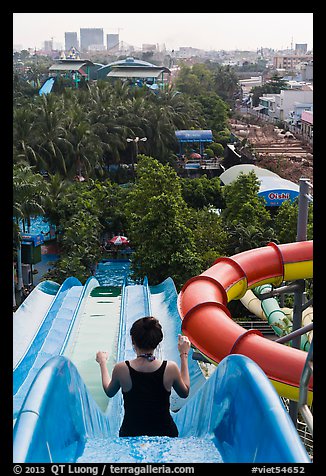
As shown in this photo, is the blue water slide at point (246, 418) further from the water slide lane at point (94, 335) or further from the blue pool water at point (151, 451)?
the water slide lane at point (94, 335)

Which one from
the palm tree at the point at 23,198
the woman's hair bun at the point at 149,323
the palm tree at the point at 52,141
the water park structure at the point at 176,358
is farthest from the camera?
the palm tree at the point at 52,141

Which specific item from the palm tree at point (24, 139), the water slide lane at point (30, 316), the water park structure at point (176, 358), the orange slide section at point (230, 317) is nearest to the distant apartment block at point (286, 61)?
the palm tree at point (24, 139)

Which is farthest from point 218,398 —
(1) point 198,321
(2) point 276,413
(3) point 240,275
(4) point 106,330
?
(4) point 106,330

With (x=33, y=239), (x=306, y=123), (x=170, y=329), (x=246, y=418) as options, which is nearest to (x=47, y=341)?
(x=170, y=329)

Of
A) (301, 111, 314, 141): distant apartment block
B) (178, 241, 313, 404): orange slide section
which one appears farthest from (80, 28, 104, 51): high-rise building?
(301, 111, 314, 141): distant apartment block

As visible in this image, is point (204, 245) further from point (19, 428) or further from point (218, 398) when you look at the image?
point (19, 428)

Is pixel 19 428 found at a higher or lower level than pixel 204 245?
higher

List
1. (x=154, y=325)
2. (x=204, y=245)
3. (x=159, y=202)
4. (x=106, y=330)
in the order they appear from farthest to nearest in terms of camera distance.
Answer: (x=204, y=245), (x=159, y=202), (x=106, y=330), (x=154, y=325)
